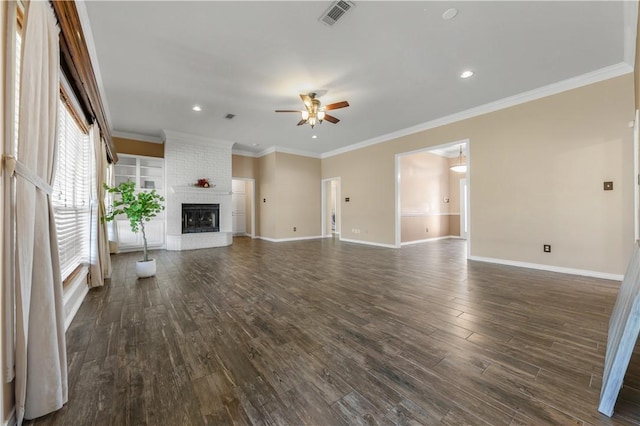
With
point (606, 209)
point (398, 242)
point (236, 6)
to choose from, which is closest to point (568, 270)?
point (606, 209)

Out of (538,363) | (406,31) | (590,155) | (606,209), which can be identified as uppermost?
(406,31)

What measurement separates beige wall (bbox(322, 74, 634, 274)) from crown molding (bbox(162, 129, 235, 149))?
18.5ft

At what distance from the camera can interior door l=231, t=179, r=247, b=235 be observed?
9.80 m

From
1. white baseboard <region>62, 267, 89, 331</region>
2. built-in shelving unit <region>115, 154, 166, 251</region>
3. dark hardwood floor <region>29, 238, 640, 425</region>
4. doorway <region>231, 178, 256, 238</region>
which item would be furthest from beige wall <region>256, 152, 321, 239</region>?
white baseboard <region>62, 267, 89, 331</region>

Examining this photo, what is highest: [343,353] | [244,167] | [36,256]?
[244,167]

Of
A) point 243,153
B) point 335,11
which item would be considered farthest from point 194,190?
point 335,11

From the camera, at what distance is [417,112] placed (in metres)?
5.05

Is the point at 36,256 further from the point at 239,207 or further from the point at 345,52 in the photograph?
A: the point at 239,207

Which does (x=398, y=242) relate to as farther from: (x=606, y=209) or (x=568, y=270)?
(x=606, y=209)

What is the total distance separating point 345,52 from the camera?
3096 millimetres

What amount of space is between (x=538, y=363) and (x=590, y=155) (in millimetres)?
3756

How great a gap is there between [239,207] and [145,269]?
247 inches

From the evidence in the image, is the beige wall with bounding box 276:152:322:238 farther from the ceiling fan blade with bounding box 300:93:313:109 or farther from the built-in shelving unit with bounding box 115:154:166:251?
the ceiling fan blade with bounding box 300:93:313:109

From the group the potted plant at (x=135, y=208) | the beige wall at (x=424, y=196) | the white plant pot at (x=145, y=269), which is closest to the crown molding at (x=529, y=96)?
the beige wall at (x=424, y=196)
